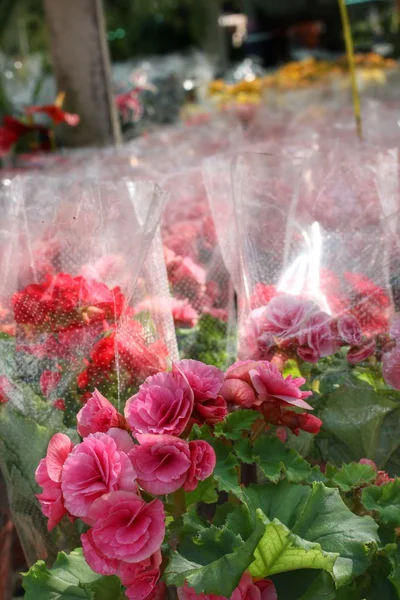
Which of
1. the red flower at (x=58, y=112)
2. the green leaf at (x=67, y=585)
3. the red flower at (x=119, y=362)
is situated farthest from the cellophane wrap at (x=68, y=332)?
the red flower at (x=58, y=112)

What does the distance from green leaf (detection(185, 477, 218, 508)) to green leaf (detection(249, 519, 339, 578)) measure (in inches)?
5.0

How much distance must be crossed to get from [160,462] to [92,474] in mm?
74

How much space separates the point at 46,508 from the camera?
0.97 meters

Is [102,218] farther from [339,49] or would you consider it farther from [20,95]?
[339,49]

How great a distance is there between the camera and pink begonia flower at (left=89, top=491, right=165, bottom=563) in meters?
0.87

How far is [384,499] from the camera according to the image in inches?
38.3

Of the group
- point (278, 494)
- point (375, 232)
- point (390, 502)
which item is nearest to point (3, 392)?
point (278, 494)

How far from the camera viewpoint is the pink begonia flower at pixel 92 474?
90 centimetres

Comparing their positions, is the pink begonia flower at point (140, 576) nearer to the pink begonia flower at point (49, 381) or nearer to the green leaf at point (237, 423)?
the green leaf at point (237, 423)

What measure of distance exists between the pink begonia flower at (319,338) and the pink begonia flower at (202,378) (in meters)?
0.21

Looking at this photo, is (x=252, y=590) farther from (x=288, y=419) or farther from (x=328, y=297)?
(x=328, y=297)

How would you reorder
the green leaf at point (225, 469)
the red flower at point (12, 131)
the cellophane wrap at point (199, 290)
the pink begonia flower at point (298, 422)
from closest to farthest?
1. the green leaf at point (225, 469)
2. the pink begonia flower at point (298, 422)
3. the cellophane wrap at point (199, 290)
4. the red flower at point (12, 131)

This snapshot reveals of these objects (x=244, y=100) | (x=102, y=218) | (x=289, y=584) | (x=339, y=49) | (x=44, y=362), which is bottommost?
(x=339, y=49)

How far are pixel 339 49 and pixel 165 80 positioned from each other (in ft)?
13.6
